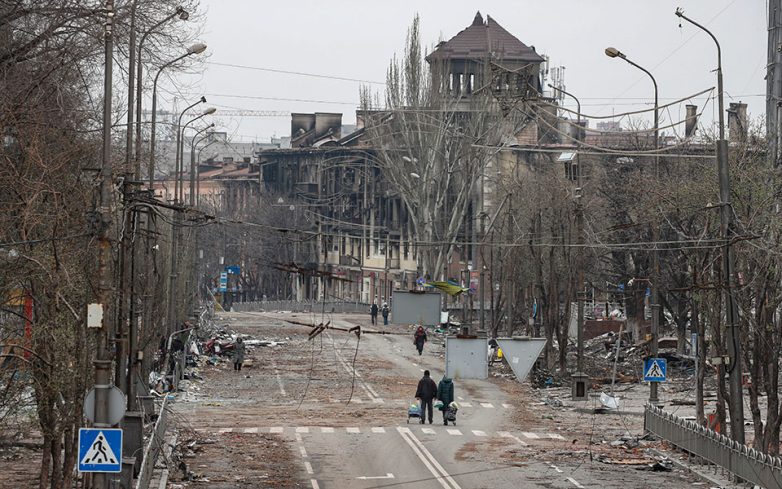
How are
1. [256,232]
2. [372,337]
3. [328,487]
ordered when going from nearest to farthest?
[328,487], [372,337], [256,232]

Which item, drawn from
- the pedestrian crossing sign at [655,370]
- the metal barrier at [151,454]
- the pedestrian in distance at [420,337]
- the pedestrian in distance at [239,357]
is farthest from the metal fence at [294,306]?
the metal barrier at [151,454]

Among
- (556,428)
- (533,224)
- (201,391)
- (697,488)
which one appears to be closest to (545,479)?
(697,488)

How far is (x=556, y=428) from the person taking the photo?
4078 centimetres

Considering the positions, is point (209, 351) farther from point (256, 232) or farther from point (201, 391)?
point (256, 232)

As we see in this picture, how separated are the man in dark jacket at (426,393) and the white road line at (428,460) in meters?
1.17

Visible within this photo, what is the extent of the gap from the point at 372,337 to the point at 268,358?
13526mm

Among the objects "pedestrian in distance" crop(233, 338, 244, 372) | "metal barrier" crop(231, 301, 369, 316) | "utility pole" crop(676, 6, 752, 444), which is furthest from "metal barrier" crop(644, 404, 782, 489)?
"metal barrier" crop(231, 301, 369, 316)

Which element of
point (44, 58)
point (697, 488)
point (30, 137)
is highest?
point (44, 58)

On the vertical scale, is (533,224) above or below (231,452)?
above

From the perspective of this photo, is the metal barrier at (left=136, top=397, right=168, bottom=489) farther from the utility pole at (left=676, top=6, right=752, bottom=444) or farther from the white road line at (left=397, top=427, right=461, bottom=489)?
the utility pole at (left=676, top=6, right=752, bottom=444)

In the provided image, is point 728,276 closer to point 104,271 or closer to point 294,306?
point 104,271

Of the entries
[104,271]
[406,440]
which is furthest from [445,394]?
[104,271]

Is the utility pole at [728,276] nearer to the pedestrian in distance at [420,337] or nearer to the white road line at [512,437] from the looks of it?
the white road line at [512,437]

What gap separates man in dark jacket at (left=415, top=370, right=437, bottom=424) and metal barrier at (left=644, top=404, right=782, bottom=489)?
6.03 meters
